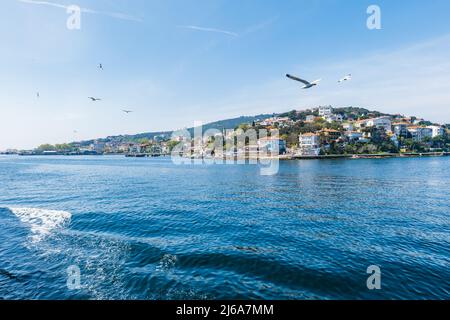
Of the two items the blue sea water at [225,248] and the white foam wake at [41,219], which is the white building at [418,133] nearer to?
the blue sea water at [225,248]

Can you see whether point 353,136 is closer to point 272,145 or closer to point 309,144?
point 309,144

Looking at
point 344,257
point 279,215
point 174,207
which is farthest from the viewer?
point 174,207

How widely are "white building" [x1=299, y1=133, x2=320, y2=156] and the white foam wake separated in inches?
4112

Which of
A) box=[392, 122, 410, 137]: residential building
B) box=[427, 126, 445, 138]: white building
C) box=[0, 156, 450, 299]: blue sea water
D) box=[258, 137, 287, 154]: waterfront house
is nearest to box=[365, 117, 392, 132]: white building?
box=[392, 122, 410, 137]: residential building

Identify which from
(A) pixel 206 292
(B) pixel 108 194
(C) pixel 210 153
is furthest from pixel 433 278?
(C) pixel 210 153

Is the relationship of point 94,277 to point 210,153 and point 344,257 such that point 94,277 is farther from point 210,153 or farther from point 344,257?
point 210,153

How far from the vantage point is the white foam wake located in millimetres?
17312

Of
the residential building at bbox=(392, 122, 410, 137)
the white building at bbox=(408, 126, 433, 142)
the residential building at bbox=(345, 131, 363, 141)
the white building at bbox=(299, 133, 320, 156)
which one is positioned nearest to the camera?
the white building at bbox=(299, 133, 320, 156)

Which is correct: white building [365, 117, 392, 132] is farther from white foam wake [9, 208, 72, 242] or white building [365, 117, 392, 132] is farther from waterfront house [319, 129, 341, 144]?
white foam wake [9, 208, 72, 242]

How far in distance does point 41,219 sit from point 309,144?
366ft

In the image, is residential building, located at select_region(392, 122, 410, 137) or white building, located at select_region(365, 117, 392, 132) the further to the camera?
white building, located at select_region(365, 117, 392, 132)

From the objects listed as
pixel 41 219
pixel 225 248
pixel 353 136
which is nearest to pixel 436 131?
pixel 353 136
